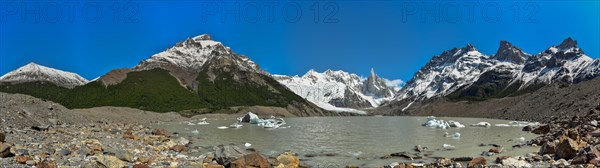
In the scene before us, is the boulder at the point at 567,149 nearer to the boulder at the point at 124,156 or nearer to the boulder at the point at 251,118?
the boulder at the point at 124,156

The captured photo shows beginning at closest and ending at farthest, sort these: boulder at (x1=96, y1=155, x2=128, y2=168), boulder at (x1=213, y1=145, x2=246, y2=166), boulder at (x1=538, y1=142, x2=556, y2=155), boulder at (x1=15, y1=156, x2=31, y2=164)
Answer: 1. boulder at (x1=15, y1=156, x2=31, y2=164)
2. boulder at (x1=96, y1=155, x2=128, y2=168)
3. boulder at (x1=213, y1=145, x2=246, y2=166)
4. boulder at (x1=538, y1=142, x2=556, y2=155)

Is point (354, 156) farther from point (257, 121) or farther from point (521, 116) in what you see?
point (521, 116)

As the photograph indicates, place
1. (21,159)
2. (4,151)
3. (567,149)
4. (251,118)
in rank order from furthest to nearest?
(251,118) → (567,149) → (4,151) → (21,159)

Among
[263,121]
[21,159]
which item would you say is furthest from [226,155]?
[263,121]

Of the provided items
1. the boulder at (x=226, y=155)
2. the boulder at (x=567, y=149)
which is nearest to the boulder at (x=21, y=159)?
the boulder at (x=226, y=155)

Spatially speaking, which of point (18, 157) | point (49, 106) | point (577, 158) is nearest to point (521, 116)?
point (577, 158)

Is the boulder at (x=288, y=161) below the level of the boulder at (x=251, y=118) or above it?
below

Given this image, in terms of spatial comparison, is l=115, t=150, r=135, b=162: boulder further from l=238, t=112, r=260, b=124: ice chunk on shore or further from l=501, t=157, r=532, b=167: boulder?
l=238, t=112, r=260, b=124: ice chunk on shore

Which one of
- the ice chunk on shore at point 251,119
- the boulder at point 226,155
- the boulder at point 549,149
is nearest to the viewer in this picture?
the boulder at point 226,155

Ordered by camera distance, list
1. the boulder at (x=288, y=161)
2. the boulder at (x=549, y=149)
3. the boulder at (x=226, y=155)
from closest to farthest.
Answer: the boulder at (x=226, y=155) → the boulder at (x=288, y=161) → the boulder at (x=549, y=149)

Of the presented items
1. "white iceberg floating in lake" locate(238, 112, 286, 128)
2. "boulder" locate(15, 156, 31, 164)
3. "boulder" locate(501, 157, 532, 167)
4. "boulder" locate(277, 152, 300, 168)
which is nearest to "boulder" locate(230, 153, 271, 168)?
"boulder" locate(277, 152, 300, 168)

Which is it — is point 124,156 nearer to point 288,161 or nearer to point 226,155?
point 226,155

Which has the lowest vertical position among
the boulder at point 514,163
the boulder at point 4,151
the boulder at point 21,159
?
the boulder at point 514,163

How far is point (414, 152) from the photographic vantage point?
124 ft
